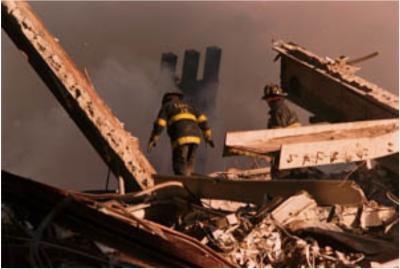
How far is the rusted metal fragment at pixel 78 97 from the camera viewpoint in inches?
333

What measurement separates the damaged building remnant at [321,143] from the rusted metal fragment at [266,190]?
9.1 inches

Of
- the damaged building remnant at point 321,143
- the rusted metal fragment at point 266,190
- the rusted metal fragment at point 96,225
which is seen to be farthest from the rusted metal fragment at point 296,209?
the rusted metal fragment at point 96,225

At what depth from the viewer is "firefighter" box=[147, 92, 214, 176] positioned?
9.81 metres

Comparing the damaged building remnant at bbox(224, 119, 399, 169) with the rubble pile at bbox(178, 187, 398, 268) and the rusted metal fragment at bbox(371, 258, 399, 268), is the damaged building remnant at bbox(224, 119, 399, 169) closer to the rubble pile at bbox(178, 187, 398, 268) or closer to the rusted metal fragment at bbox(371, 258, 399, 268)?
the rubble pile at bbox(178, 187, 398, 268)

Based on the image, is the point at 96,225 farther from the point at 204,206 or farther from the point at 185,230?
the point at 204,206

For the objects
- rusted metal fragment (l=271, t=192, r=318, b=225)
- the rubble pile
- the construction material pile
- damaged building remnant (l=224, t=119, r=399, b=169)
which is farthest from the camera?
damaged building remnant (l=224, t=119, r=399, b=169)

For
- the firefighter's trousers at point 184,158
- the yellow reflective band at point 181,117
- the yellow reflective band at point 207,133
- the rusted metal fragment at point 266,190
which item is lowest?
the rusted metal fragment at point 266,190

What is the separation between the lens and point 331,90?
435 inches

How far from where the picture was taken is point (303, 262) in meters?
6.30

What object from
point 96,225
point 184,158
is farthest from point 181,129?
point 96,225

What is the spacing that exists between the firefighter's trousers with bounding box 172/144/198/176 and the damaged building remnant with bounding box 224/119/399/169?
Answer: 85.8 inches

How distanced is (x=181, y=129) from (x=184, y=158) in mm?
409

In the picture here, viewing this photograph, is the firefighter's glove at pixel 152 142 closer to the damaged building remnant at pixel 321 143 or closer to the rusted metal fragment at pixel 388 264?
the damaged building remnant at pixel 321 143

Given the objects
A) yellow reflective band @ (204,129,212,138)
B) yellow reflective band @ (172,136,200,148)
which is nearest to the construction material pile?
yellow reflective band @ (172,136,200,148)
